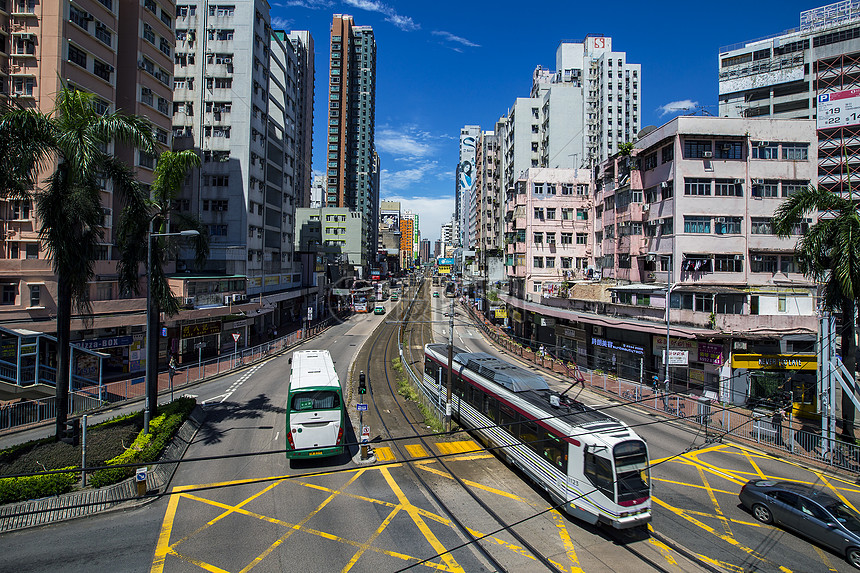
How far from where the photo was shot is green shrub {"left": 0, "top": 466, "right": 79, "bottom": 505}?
41.6ft

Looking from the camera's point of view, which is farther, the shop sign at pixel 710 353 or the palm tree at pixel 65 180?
the shop sign at pixel 710 353

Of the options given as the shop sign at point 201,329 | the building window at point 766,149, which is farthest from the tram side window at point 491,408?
the shop sign at point 201,329

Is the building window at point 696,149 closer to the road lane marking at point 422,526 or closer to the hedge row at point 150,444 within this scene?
the road lane marking at point 422,526

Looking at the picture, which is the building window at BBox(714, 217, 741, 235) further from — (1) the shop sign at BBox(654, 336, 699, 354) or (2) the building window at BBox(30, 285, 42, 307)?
(2) the building window at BBox(30, 285, 42, 307)

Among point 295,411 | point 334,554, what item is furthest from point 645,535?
point 295,411

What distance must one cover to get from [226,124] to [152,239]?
114ft

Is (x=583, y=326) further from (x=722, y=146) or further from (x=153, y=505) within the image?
(x=153, y=505)

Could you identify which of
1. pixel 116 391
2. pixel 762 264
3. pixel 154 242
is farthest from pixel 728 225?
pixel 116 391

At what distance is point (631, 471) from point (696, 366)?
21.9 metres

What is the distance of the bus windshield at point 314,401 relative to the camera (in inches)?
655

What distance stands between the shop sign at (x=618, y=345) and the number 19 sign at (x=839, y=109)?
35.7m

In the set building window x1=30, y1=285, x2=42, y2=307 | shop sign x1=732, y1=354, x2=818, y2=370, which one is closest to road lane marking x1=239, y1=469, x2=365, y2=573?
building window x1=30, y1=285, x2=42, y2=307

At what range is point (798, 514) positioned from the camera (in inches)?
518

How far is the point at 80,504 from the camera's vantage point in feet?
43.3
